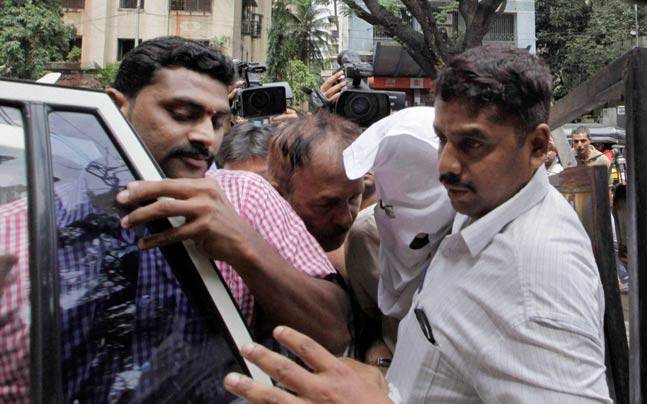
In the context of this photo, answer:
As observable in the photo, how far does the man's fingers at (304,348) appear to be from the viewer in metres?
1.04

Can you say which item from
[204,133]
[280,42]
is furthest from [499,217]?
[280,42]

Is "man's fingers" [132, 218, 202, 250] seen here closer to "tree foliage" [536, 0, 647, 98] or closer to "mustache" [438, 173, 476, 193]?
"mustache" [438, 173, 476, 193]

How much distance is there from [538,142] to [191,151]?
0.71m

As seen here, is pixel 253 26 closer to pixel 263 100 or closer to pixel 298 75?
pixel 298 75

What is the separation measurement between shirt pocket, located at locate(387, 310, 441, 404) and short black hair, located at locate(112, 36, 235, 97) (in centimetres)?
70

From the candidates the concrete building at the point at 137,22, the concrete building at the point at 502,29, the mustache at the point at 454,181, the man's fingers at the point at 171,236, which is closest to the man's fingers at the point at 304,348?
the man's fingers at the point at 171,236

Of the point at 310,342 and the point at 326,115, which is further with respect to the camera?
the point at 326,115

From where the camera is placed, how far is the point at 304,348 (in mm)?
1055

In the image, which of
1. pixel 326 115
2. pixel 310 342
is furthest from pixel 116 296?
pixel 326 115

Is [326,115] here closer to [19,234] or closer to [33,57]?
[19,234]

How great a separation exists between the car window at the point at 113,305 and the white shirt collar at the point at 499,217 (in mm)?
491

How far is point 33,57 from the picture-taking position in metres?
21.1

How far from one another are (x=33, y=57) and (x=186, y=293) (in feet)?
73.2

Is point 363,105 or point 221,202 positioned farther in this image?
point 363,105
